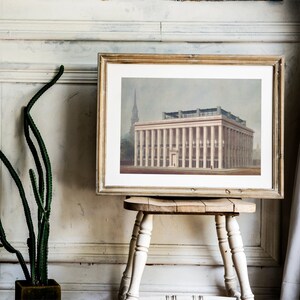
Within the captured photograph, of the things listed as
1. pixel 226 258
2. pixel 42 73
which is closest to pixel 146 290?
pixel 226 258

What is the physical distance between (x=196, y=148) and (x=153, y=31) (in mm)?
414

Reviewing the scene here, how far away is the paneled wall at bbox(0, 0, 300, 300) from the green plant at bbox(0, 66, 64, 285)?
0.09 meters

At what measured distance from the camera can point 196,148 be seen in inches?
64.7

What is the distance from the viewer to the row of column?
1639 millimetres

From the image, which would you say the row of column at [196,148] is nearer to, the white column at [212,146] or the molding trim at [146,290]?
the white column at [212,146]

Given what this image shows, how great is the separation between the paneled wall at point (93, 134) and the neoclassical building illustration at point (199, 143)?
218 millimetres

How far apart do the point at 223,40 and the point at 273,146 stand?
385 millimetres

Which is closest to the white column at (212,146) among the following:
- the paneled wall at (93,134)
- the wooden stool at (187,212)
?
the wooden stool at (187,212)

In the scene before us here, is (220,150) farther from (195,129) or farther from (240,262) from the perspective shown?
(240,262)

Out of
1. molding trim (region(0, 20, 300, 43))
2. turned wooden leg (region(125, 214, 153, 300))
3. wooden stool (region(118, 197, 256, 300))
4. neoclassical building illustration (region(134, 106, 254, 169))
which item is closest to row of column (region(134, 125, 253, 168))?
neoclassical building illustration (region(134, 106, 254, 169))

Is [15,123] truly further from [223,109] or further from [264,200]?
[264,200]

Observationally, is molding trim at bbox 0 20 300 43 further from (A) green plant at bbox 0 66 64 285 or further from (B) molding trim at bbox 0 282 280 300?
(B) molding trim at bbox 0 282 280 300

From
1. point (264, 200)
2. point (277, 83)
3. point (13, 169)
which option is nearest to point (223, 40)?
point (277, 83)

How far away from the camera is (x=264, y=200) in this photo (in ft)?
5.95
